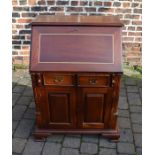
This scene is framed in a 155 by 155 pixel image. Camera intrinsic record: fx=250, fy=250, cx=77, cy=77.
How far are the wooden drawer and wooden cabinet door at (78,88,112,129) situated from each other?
0.06 meters

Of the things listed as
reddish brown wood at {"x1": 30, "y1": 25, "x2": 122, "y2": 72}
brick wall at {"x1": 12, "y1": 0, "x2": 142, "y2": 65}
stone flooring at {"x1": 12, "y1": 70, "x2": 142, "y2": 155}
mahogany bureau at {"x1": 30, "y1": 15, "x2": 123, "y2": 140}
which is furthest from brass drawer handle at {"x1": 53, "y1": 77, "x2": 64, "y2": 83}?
brick wall at {"x1": 12, "y1": 0, "x2": 142, "y2": 65}

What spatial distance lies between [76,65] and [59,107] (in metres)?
0.53

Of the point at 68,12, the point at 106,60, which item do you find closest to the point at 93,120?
the point at 106,60

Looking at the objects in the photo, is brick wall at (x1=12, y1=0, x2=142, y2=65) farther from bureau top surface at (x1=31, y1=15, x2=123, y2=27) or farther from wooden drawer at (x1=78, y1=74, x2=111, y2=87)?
wooden drawer at (x1=78, y1=74, x2=111, y2=87)

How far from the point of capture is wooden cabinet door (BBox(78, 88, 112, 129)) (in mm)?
2592

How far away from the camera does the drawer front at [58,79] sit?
250cm

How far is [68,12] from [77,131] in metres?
2.05

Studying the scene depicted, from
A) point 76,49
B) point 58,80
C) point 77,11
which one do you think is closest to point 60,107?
point 58,80

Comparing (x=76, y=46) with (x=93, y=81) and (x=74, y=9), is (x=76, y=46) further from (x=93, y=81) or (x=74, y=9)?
(x=74, y=9)

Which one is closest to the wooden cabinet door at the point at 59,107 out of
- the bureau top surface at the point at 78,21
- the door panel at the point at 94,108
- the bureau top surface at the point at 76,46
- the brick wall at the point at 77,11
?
the door panel at the point at 94,108

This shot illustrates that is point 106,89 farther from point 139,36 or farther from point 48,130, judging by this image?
point 139,36

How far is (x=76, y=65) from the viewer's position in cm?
245

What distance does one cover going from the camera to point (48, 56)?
2.47 meters

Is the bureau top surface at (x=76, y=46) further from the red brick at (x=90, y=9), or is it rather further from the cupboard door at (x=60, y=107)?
the red brick at (x=90, y=9)
